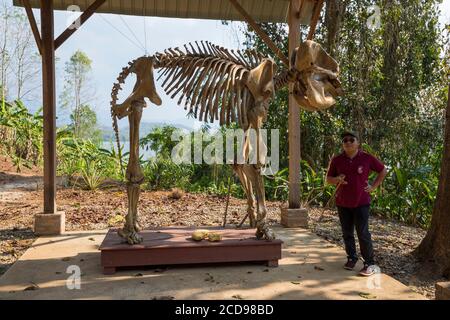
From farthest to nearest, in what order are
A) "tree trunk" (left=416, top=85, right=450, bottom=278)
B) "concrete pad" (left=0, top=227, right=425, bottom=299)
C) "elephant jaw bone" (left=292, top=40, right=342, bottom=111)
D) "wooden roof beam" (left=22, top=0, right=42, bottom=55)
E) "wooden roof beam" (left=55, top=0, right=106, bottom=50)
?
"wooden roof beam" (left=55, top=0, right=106, bottom=50) < "wooden roof beam" (left=22, top=0, right=42, bottom=55) < "tree trunk" (left=416, top=85, right=450, bottom=278) < "elephant jaw bone" (left=292, top=40, right=342, bottom=111) < "concrete pad" (left=0, top=227, right=425, bottom=299)

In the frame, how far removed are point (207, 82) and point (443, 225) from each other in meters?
3.18

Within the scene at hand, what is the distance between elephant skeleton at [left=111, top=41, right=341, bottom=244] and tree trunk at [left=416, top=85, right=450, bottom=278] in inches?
58.9

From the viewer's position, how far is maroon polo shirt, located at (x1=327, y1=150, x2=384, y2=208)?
13.8 ft

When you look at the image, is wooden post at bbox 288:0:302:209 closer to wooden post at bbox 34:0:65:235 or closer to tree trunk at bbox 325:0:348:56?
wooden post at bbox 34:0:65:235

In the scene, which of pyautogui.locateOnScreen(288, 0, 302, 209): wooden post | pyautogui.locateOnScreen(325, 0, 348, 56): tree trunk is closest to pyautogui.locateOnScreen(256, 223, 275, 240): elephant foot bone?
pyautogui.locateOnScreen(288, 0, 302, 209): wooden post

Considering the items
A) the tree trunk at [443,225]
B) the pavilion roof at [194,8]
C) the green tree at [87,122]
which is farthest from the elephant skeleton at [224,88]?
the green tree at [87,122]

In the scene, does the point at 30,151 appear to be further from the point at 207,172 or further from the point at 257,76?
the point at 257,76

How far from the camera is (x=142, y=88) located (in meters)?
4.54

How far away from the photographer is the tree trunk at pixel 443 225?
4496mm

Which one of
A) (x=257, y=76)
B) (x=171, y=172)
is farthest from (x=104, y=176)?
(x=257, y=76)

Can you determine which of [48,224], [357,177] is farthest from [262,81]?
[48,224]

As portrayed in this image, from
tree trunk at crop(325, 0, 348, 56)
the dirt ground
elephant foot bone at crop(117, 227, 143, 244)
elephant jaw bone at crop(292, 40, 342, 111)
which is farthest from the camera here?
tree trunk at crop(325, 0, 348, 56)

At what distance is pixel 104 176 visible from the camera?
1014 cm

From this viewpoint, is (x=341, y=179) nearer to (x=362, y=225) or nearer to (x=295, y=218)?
(x=362, y=225)
